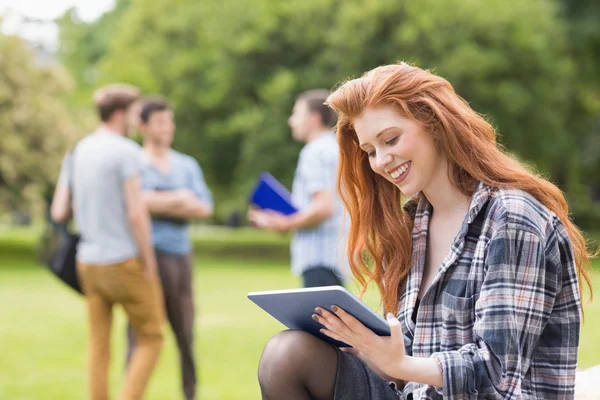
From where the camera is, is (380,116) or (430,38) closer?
(380,116)

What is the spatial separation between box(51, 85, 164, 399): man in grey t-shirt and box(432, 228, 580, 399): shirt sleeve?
301cm

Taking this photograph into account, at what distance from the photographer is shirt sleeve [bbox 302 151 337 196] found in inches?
207

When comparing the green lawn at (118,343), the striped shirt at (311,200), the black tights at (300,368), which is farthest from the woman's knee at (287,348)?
the green lawn at (118,343)

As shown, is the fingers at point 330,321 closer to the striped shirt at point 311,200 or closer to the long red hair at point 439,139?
the long red hair at point 439,139

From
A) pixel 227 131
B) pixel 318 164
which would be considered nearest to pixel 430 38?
pixel 227 131

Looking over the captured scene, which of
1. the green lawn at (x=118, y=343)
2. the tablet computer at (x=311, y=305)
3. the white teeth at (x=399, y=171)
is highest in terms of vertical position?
the white teeth at (x=399, y=171)

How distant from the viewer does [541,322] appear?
2.46m

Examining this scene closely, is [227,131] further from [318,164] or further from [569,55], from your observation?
[318,164]

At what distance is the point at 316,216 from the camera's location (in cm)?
532

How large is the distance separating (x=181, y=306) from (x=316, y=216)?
1.17 metres

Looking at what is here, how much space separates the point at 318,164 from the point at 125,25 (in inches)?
892

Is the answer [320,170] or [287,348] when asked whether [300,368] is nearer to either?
[287,348]

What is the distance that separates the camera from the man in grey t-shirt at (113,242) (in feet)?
16.7

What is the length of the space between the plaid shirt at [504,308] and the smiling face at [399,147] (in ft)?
0.56
